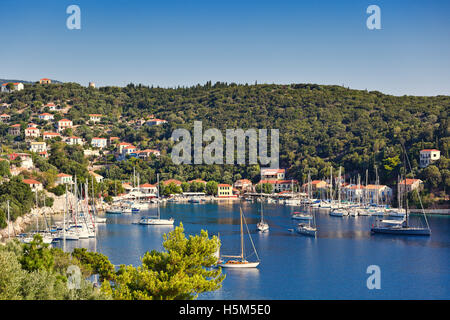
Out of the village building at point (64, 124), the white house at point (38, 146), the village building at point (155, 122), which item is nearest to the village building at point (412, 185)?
the white house at point (38, 146)

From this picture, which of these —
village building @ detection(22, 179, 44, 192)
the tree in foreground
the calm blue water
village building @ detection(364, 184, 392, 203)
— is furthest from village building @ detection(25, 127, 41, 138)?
the tree in foreground

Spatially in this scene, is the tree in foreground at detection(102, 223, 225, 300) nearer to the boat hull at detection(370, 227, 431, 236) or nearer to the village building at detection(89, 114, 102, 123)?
the boat hull at detection(370, 227, 431, 236)

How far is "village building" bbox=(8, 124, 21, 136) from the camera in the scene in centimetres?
6994

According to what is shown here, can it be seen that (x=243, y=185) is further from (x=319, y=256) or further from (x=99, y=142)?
(x=319, y=256)

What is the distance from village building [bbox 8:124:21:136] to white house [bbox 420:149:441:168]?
4996 cm

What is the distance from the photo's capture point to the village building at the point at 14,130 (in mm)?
69938

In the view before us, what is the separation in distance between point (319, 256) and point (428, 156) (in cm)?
2668

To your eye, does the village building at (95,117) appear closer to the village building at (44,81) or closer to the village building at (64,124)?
the village building at (64,124)

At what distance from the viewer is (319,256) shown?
24219mm

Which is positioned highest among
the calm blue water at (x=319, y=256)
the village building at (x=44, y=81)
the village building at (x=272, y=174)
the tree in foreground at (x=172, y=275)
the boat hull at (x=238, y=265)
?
the village building at (x=44, y=81)

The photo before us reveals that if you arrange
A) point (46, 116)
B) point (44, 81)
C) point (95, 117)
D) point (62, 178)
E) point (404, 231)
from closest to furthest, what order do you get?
point (404, 231)
point (62, 178)
point (46, 116)
point (95, 117)
point (44, 81)

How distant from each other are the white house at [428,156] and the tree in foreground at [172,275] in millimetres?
37232

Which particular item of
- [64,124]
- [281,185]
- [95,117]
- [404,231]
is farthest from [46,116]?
[404,231]
